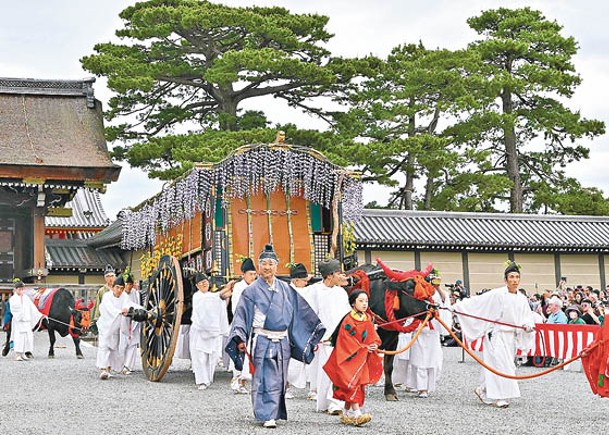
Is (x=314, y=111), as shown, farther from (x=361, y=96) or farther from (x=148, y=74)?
(x=148, y=74)

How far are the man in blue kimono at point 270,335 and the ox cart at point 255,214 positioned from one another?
3471mm

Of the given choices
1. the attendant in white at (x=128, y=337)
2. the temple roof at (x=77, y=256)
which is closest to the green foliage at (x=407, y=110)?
the temple roof at (x=77, y=256)

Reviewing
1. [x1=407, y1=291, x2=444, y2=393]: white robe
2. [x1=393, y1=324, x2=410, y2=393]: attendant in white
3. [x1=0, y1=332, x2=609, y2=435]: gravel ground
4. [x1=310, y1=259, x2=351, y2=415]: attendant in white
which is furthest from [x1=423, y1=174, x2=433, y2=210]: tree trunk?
[x1=310, y1=259, x2=351, y2=415]: attendant in white

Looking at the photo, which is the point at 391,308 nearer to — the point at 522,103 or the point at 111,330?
the point at 111,330

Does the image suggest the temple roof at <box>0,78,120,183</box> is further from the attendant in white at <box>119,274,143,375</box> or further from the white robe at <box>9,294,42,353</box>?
the attendant in white at <box>119,274,143,375</box>

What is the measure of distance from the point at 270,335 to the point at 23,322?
8296 millimetres

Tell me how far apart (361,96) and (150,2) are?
6.40 metres

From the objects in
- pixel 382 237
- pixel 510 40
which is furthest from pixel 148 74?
pixel 510 40

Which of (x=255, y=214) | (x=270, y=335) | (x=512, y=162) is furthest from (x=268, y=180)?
(x=512, y=162)

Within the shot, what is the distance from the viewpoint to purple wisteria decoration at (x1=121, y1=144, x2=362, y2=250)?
1177 centimetres

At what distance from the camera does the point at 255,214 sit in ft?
39.6

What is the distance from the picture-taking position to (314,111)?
2600 cm

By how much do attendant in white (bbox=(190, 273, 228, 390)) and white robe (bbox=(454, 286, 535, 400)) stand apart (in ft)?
9.43

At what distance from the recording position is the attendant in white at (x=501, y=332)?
898 centimetres
